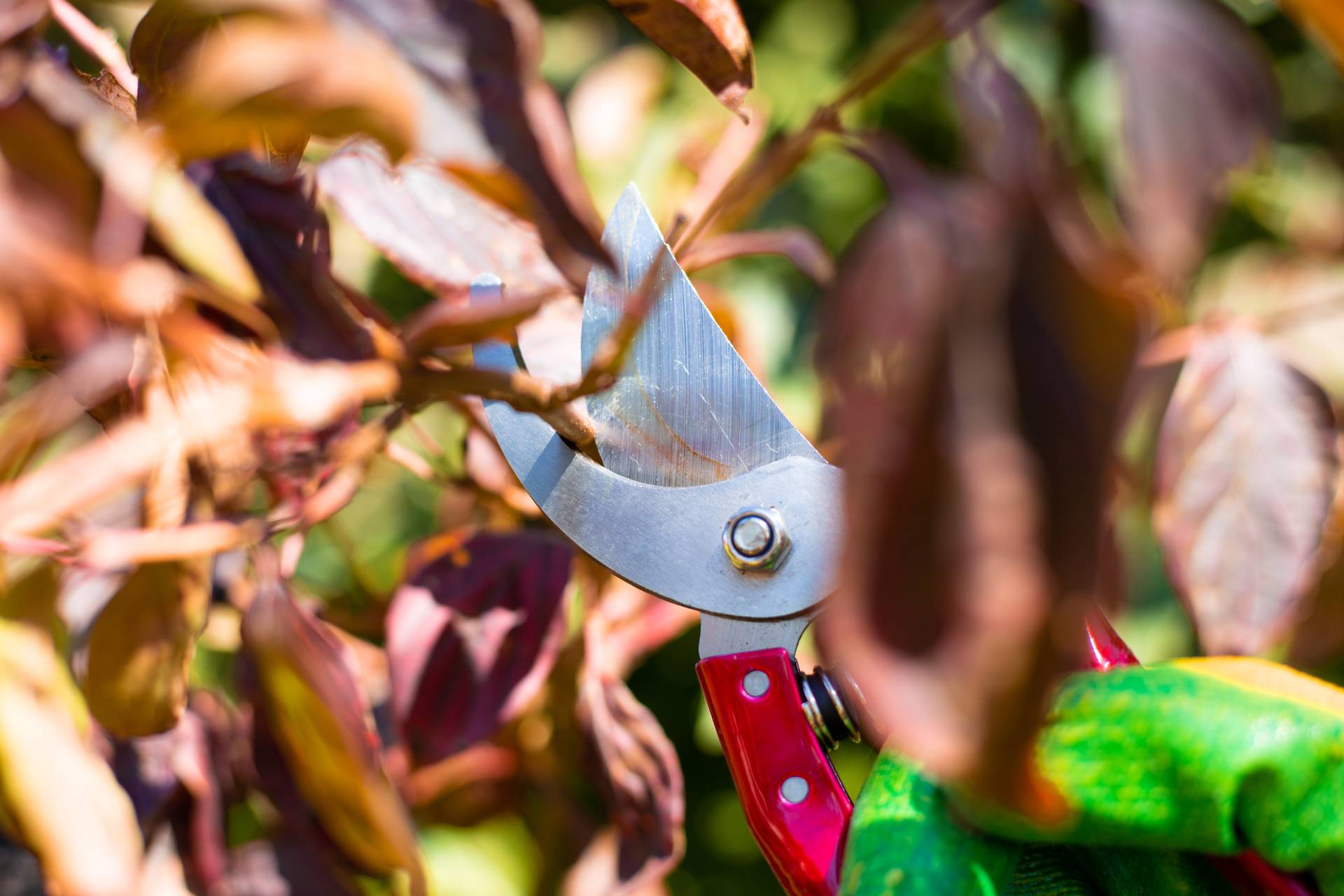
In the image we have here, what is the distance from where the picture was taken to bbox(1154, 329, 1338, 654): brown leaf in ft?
1.17

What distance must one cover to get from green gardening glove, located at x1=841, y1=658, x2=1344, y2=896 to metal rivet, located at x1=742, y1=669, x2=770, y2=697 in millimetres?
40

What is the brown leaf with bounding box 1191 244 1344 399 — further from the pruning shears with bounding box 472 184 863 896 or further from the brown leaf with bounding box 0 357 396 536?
the brown leaf with bounding box 0 357 396 536

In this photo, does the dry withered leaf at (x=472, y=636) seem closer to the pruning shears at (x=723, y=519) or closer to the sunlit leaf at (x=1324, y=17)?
the pruning shears at (x=723, y=519)

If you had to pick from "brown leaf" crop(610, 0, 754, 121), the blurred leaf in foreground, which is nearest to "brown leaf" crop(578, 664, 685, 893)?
the blurred leaf in foreground

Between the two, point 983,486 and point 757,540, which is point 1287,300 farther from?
point 983,486

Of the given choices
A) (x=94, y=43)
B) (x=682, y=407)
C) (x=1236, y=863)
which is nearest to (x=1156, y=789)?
(x=1236, y=863)

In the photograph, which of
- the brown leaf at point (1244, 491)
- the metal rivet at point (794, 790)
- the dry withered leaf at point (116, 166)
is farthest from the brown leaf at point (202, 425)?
the brown leaf at point (1244, 491)

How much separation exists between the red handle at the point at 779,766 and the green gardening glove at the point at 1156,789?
20 millimetres

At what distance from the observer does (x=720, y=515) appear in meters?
0.30

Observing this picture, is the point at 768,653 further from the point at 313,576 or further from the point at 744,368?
the point at 313,576

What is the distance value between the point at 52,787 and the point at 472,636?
152 mm

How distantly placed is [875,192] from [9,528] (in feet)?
1.86

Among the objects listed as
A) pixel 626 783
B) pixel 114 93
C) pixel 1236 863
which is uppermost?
pixel 114 93

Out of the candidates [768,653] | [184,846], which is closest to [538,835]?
[184,846]
